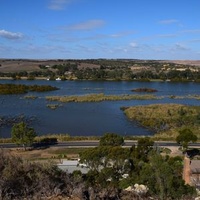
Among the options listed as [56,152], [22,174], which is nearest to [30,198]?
[22,174]

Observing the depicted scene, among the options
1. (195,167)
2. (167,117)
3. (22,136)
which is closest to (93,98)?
(167,117)

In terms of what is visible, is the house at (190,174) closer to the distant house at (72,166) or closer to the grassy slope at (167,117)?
the distant house at (72,166)

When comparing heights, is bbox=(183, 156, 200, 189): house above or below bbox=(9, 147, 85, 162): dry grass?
above

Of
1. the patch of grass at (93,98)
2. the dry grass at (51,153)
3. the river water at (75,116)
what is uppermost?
the patch of grass at (93,98)

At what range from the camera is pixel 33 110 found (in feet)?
234

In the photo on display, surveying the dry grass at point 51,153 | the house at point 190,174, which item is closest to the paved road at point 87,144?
the dry grass at point 51,153

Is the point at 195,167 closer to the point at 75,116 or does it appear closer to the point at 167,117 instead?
the point at 167,117

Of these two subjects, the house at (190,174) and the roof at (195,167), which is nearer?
the house at (190,174)

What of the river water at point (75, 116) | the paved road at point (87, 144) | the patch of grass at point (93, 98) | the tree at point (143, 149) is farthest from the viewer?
the patch of grass at point (93, 98)

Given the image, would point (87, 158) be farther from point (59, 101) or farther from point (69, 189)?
point (59, 101)

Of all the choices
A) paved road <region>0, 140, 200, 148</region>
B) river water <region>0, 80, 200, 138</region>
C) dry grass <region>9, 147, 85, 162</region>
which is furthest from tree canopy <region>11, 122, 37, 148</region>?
river water <region>0, 80, 200, 138</region>

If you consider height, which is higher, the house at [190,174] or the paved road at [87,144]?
the house at [190,174]

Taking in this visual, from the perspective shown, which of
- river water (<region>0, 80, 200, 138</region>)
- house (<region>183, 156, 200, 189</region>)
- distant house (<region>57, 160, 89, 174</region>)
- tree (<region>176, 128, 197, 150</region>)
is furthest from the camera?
river water (<region>0, 80, 200, 138</region>)

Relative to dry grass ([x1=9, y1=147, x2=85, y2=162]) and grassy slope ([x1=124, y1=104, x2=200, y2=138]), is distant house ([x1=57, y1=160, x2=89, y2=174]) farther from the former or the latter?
grassy slope ([x1=124, y1=104, x2=200, y2=138])
